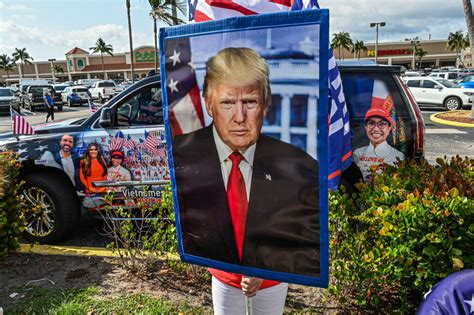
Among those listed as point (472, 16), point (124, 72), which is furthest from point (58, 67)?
point (472, 16)

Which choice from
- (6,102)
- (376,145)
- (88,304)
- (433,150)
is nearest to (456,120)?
(433,150)

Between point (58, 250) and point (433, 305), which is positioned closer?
point (433, 305)

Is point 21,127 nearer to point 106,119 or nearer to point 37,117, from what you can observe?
point 106,119

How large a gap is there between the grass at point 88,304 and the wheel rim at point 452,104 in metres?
19.2

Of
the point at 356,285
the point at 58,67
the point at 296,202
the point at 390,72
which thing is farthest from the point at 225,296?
the point at 58,67

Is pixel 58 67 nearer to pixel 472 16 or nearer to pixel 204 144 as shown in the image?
pixel 472 16

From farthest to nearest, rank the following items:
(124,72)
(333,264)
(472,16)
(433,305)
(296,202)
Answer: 1. (124,72)
2. (472,16)
3. (333,264)
4. (433,305)
5. (296,202)

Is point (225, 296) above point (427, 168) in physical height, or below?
below

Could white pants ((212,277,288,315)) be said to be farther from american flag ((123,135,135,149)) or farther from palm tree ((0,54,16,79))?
palm tree ((0,54,16,79))

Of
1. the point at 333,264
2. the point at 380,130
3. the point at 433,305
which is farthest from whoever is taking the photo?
the point at 380,130

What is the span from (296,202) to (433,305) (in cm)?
82

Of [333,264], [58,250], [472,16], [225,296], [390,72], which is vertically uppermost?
[472,16]

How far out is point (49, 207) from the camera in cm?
476

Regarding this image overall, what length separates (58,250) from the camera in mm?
4387
